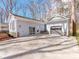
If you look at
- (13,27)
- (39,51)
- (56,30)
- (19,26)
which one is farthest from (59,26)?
(39,51)

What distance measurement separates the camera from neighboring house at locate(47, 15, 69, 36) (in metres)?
23.0

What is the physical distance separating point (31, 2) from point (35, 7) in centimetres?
187

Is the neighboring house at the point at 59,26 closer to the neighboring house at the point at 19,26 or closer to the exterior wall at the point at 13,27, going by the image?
the neighboring house at the point at 19,26

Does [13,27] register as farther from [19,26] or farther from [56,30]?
[56,30]

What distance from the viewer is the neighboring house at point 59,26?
75.6ft

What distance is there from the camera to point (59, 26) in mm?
24266

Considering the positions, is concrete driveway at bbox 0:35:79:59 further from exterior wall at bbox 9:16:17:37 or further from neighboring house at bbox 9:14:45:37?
neighboring house at bbox 9:14:45:37

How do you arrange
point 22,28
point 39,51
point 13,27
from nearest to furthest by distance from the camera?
point 39,51 → point 13,27 → point 22,28

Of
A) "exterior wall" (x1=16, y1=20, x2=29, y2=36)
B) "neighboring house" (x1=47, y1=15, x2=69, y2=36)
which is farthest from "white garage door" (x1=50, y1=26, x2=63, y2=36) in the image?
"exterior wall" (x1=16, y1=20, x2=29, y2=36)

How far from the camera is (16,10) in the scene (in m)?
35.4

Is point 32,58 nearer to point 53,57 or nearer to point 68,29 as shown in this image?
point 53,57

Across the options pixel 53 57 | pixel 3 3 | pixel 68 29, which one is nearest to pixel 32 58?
pixel 53 57

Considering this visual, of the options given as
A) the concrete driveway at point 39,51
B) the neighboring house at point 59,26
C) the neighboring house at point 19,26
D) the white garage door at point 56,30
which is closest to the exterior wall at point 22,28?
the neighboring house at point 19,26

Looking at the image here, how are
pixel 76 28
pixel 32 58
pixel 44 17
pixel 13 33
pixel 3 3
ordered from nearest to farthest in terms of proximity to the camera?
pixel 32 58, pixel 13 33, pixel 76 28, pixel 3 3, pixel 44 17
